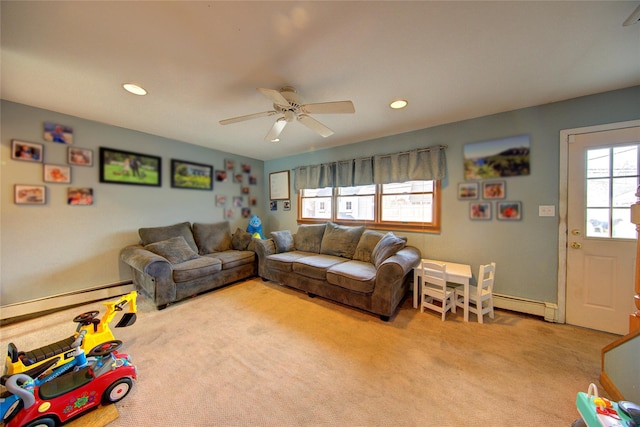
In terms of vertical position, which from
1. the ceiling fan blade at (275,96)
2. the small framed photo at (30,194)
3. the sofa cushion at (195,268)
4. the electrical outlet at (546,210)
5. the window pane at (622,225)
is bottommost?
the sofa cushion at (195,268)

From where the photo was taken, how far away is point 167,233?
11.0 ft

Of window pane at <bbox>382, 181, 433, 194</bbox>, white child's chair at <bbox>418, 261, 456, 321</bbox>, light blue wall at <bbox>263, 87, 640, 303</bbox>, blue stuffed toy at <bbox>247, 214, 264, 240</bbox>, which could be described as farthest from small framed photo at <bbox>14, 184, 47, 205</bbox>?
light blue wall at <bbox>263, 87, 640, 303</bbox>

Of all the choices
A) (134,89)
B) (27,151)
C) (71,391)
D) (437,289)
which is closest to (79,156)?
(27,151)

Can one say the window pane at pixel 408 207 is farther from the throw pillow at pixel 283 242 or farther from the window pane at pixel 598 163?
the throw pillow at pixel 283 242

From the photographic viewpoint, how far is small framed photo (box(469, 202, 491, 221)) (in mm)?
2645

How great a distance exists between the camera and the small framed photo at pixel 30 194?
2398 mm

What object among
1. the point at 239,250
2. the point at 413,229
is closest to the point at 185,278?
the point at 239,250

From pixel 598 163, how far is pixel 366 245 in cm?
253

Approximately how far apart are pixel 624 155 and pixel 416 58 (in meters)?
2.29

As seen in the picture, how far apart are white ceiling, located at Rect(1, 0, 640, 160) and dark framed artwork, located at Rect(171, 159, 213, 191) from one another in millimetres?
1188

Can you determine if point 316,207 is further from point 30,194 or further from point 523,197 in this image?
point 30,194

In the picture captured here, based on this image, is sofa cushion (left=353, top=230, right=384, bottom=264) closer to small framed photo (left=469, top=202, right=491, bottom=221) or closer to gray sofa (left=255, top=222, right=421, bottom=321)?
gray sofa (left=255, top=222, right=421, bottom=321)

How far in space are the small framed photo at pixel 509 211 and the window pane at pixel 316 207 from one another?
2.55m

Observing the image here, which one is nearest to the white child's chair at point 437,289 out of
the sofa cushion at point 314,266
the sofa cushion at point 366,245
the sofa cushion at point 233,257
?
the sofa cushion at point 366,245
